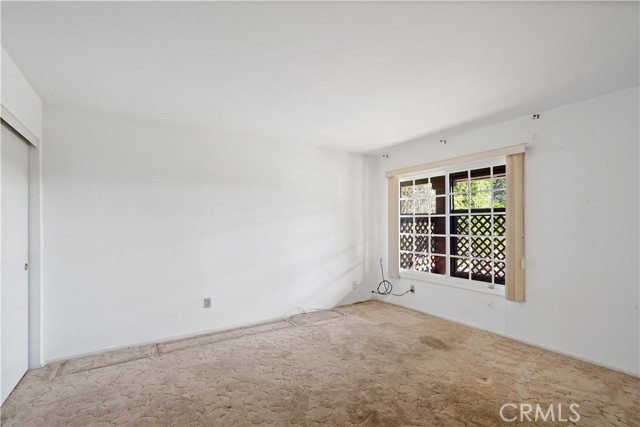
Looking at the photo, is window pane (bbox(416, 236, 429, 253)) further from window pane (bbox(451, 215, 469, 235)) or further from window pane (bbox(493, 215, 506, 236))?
window pane (bbox(493, 215, 506, 236))

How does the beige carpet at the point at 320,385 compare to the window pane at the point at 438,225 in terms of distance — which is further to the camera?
the window pane at the point at 438,225

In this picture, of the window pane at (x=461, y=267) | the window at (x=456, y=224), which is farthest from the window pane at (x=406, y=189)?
the window pane at (x=461, y=267)

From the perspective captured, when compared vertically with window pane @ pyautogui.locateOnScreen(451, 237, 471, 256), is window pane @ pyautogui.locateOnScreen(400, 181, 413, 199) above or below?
above

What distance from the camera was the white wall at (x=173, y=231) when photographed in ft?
9.87

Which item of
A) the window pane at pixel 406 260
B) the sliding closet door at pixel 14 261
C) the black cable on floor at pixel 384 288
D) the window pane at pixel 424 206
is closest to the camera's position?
the sliding closet door at pixel 14 261

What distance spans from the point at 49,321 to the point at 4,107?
192 centimetres

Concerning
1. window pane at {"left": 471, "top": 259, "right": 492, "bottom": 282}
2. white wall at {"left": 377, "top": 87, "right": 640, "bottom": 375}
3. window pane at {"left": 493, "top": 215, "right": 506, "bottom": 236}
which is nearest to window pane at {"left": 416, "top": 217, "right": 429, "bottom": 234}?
window pane at {"left": 471, "top": 259, "right": 492, "bottom": 282}

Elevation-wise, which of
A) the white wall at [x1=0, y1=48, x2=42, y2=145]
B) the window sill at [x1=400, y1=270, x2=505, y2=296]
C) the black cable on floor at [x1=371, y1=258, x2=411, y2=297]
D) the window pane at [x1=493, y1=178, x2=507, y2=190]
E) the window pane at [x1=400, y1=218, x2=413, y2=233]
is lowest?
the black cable on floor at [x1=371, y1=258, x2=411, y2=297]

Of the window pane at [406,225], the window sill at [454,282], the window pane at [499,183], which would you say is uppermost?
the window pane at [499,183]

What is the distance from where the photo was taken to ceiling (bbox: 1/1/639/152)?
174cm

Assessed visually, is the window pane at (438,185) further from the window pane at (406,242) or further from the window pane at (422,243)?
the window pane at (406,242)

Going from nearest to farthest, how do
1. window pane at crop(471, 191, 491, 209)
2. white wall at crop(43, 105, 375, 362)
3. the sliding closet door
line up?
1. the sliding closet door
2. white wall at crop(43, 105, 375, 362)
3. window pane at crop(471, 191, 491, 209)
